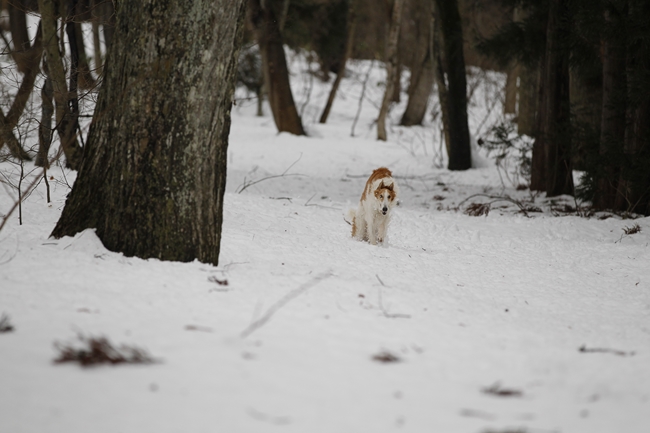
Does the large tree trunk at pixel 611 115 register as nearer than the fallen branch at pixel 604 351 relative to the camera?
No

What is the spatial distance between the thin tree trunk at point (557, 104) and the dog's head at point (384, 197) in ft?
15.1

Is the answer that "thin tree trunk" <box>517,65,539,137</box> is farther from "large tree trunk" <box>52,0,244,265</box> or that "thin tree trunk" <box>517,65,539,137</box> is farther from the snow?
"large tree trunk" <box>52,0,244,265</box>

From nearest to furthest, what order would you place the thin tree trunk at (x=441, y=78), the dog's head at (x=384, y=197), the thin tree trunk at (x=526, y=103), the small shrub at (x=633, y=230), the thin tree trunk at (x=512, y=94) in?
the dog's head at (x=384, y=197)
the small shrub at (x=633, y=230)
the thin tree trunk at (x=441, y=78)
the thin tree trunk at (x=526, y=103)
the thin tree trunk at (x=512, y=94)

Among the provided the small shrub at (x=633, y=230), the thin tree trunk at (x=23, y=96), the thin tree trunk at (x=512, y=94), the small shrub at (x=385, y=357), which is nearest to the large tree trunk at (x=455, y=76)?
the small shrub at (x=633, y=230)

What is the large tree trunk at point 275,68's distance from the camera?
661 inches

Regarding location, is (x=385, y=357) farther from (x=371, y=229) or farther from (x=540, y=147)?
(x=540, y=147)

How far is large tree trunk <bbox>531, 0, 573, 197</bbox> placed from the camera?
9.86m

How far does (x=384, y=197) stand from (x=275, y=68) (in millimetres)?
11738

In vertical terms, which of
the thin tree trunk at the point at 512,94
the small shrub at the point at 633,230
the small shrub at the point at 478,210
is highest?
the thin tree trunk at the point at 512,94

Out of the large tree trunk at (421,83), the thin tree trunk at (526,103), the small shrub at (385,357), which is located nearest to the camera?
the small shrub at (385,357)

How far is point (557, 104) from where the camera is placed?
33.9ft

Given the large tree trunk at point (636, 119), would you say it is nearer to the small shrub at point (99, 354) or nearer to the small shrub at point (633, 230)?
the small shrub at point (633, 230)

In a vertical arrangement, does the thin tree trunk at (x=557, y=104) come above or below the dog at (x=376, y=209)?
above

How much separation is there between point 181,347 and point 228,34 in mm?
2319
